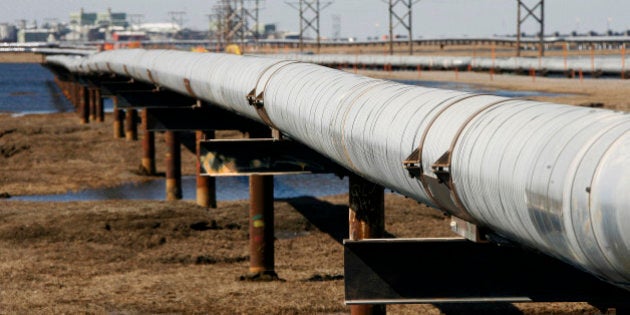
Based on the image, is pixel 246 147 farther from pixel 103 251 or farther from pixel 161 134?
pixel 161 134

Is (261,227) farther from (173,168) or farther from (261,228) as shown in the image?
(173,168)

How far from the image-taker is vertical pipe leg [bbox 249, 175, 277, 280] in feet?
64.3

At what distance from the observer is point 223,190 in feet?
122

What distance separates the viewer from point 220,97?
21547 mm

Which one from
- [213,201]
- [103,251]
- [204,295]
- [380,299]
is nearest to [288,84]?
[204,295]

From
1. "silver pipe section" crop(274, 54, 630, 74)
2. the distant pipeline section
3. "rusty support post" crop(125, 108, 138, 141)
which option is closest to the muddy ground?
"rusty support post" crop(125, 108, 138, 141)

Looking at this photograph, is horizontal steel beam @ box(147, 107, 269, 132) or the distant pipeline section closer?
horizontal steel beam @ box(147, 107, 269, 132)

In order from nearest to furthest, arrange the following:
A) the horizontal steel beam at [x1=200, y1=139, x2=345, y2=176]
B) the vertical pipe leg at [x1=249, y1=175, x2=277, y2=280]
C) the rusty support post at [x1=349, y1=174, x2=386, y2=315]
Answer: the rusty support post at [x1=349, y1=174, x2=386, y2=315]
the horizontal steel beam at [x1=200, y1=139, x2=345, y2=176]
the vertical pipe leg at [x1=249, y1=175, x2=277, y2=280]

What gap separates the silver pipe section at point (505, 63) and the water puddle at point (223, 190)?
16.7 m

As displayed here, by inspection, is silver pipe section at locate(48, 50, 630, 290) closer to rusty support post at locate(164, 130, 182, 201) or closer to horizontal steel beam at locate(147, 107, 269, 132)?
horizontal steel beam at locate(147, 107, 269, 132)

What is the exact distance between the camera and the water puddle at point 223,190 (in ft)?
115

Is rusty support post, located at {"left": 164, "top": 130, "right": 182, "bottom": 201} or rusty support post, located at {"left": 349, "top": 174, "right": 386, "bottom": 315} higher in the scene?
rusty support post, located at {"left": 349, "top": 174, "right": 386, "bottom": 315}

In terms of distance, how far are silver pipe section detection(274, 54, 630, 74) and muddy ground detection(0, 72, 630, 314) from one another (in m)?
28.2

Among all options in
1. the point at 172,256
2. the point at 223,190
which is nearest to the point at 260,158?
the point at 172,256
